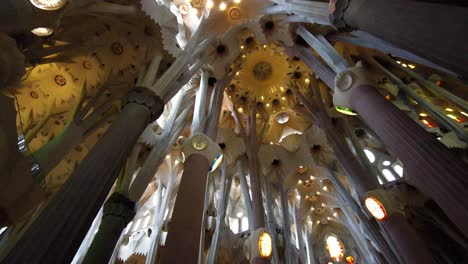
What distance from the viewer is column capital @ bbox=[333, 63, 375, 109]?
237 inches

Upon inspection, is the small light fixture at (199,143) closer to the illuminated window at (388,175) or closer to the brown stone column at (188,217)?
the brown stone column at (188,217)

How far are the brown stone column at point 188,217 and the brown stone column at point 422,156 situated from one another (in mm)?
3259

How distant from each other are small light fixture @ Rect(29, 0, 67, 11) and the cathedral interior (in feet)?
0.08

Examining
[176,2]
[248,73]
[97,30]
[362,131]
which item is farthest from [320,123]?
[97,30]

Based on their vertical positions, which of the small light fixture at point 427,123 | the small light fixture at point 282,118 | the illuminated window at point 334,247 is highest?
the small light fixture at point 282,118

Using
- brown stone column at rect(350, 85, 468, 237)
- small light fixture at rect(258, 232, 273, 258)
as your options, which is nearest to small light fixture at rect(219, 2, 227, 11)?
brown stone column at rect(350, 85, 468, 237)

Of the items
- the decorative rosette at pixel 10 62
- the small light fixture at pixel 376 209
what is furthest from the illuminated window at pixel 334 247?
the decorative rosette at pixel 10 62

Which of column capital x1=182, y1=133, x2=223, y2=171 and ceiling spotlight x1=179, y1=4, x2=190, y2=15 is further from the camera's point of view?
ceiling spotlight x1=179, y1=4, x2=190, y2=15

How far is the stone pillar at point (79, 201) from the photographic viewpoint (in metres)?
3.13

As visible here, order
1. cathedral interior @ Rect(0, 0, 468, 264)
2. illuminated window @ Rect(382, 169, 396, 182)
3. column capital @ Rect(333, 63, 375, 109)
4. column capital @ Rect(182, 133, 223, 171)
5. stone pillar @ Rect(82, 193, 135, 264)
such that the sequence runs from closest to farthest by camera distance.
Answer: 1. cathedral interior @ Rect(0, 0, 468, 264)
2. stone pillar @ Rect(82, 193, 135, 264)
3. column capital @ Rect(333, 63, 375, 109)
4. column capital @ Rect(182, 133, 223, 171)
5. illuminated window @ Rect(382, 169, 396, 182)

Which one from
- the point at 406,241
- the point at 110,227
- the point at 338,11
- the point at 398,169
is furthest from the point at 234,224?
the point at 338,11

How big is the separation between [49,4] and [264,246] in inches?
266

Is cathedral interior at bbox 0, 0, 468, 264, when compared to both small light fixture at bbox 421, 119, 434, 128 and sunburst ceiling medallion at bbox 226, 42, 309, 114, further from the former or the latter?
small light fixture at bbox 421, 119, 434, 128

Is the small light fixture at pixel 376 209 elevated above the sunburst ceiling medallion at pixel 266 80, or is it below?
below
